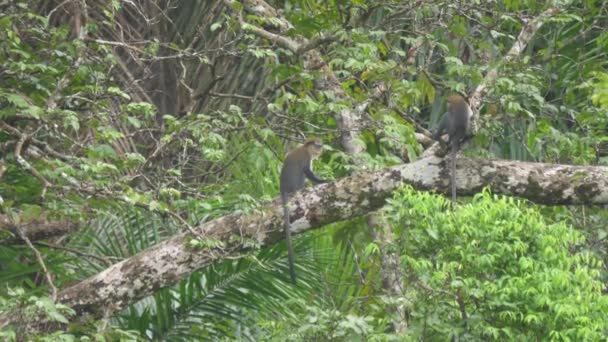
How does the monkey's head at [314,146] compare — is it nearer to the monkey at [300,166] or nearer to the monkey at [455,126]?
the monkey at [300,166]

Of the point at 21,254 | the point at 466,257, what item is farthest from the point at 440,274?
the point at 21,254

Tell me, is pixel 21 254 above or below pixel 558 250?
below

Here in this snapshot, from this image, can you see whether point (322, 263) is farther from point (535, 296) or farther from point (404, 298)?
point (535, 296)

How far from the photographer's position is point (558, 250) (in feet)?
14.2

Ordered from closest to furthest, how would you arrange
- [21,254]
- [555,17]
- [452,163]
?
[452,163] → [21,254] → [555,17]

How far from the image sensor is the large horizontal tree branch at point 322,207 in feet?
17.3

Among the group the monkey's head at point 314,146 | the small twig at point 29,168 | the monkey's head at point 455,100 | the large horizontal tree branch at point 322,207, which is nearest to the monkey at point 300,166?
the monkey's head at point 314,146

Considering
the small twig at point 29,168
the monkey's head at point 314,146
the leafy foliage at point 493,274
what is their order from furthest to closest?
the monkey's head at point 314,146
the small twig at point 29,168
the leafy foliage at point 493,274

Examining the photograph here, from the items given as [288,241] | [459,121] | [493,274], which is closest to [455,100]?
[459,121]

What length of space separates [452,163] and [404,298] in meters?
1.09

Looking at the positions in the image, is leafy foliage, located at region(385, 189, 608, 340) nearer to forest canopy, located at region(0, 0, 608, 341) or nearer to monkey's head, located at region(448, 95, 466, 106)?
forest canopy, located at region(0, 0, 608, 341)

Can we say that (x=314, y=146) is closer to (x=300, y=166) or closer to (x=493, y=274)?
(x=300, y=166)

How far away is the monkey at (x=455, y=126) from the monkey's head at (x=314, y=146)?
2.14 ft

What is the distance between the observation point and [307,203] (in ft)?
18.0
